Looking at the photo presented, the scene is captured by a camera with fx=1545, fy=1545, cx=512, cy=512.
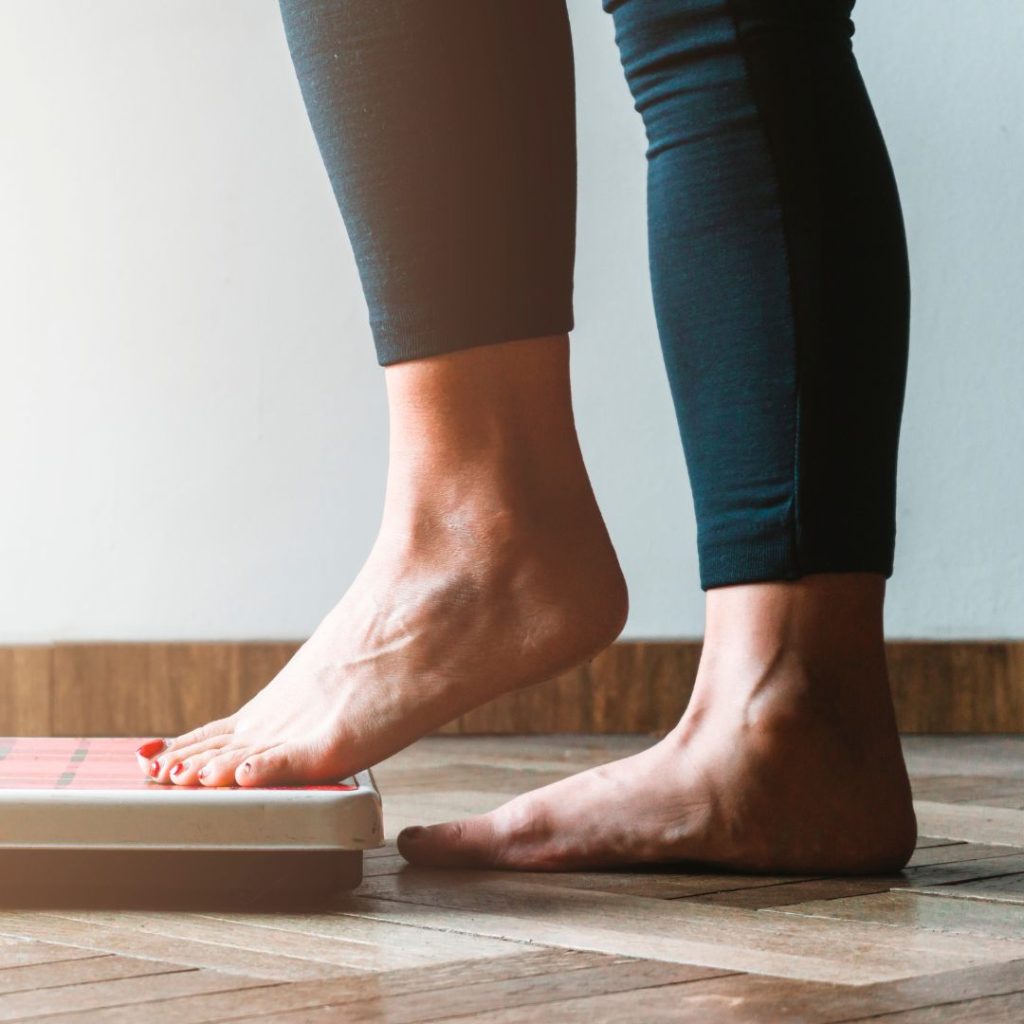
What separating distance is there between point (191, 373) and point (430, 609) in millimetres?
1033

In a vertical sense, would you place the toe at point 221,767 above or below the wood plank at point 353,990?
above

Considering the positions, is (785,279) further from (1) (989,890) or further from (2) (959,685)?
(2) (959,685)

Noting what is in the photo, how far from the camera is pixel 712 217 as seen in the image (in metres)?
0.78

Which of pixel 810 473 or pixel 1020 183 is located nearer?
pixel 810 473

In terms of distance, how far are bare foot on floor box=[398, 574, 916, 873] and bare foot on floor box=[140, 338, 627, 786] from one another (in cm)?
7

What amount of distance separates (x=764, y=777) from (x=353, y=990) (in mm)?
302

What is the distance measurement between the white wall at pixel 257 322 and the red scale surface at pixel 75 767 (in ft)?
2.65

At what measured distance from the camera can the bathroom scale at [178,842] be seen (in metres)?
0.67

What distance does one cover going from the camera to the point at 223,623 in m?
1.74

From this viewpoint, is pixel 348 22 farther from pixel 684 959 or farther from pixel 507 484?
pixel 684 959

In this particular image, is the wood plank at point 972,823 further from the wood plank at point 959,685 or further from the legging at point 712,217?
the wood plank at point 959,685

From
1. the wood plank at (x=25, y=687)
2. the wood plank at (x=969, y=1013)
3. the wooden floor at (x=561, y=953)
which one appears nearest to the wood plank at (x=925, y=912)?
the wooden floor at (x=561, y=953)

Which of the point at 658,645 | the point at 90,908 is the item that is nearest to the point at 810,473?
the point at 90,908

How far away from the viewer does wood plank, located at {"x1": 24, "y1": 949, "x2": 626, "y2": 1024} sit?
476 mm
